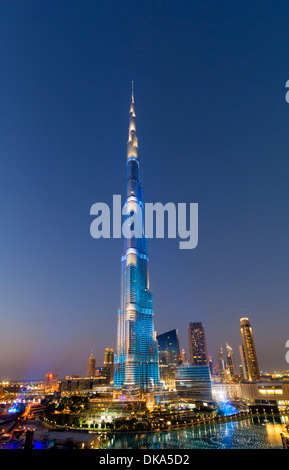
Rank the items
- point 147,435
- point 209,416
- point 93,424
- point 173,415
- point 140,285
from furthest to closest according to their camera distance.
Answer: point 140,285 < point 209,416 < point 173,415 < point 93,424 < point 147,435

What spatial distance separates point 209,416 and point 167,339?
482 ft

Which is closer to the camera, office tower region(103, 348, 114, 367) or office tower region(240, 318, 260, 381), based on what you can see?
office tower region(240, 318, 260, 381)

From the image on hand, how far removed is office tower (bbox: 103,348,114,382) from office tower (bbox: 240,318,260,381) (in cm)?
→ 7710

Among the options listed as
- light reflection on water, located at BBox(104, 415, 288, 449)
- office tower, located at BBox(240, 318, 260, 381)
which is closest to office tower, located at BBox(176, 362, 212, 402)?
light reflection on water, located at BBox(104, 415, 288, 449)

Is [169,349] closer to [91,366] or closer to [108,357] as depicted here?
[108,357]

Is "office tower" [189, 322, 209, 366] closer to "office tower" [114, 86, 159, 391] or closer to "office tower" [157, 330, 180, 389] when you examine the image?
"office tower" [157, 330, 180, 389]

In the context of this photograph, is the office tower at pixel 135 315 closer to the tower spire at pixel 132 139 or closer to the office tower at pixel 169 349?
the tower spire at pixel 132 139

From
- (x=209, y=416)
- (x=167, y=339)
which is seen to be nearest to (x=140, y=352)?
(x=209, y=416)

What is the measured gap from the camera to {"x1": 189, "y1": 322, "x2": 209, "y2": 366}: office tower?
172625mm

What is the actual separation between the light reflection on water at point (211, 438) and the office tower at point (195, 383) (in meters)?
34.2

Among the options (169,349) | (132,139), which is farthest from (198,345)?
(132,139)

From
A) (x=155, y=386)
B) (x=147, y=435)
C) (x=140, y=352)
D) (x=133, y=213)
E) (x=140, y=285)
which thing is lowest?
(x=147, y=435)

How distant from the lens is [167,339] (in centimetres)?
19438
